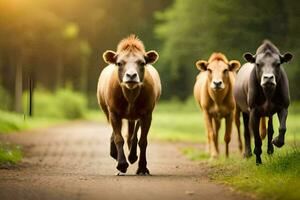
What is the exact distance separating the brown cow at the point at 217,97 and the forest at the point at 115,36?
5.80m

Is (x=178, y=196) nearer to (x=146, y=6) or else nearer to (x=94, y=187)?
(x=94, y=187)

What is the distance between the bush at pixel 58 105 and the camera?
50.3m

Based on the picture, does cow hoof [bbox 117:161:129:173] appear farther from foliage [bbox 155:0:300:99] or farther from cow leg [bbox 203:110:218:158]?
foliage [bbox 155:0:300:99]

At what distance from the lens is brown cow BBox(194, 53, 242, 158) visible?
19547mm

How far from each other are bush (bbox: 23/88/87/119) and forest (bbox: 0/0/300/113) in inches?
51.5

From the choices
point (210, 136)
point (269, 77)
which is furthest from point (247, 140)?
point (269, 77)

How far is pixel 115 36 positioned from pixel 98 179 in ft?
238

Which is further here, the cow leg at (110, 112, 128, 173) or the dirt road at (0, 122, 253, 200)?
the cow leg at (110, 112, 128, 173)

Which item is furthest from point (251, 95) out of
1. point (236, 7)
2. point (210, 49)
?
point (210, 49)

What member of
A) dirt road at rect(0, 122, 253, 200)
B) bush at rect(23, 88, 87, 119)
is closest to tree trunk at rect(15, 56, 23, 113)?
bush at rect(23, 88, 87, 119)

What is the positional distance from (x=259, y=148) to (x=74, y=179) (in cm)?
398

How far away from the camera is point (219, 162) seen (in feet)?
57.3

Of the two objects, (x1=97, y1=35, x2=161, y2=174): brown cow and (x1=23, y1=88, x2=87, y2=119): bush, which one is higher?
(x1=23, y1=88, x2=87, y2=119): bush

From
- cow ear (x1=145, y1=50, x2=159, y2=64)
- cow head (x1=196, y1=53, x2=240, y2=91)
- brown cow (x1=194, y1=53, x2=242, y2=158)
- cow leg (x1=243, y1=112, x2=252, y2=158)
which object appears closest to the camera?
cow ear (x1=145, y1=50, x2=159, y2=64)
